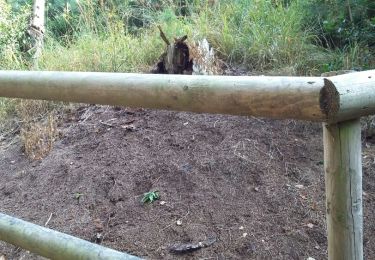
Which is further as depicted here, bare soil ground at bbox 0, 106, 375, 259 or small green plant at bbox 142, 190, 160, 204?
small green plant at bbox 142, 190, 160, 204

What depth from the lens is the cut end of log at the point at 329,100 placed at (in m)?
0.93

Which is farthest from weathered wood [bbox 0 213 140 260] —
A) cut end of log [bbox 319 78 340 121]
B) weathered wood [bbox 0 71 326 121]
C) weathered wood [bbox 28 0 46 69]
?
weathered wood [bbox 28 0 46 69]

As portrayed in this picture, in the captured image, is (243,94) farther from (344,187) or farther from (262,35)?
(262,35)

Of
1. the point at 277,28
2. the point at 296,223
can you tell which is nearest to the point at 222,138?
the point at 296,223

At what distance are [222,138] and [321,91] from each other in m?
2.20

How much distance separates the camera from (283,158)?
287cm

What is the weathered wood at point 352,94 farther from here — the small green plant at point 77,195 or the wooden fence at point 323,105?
the small green plant at point 77,195

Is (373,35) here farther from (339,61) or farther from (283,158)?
(283,158)

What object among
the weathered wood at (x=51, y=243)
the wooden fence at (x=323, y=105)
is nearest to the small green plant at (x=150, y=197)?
the weathered wood at (x=51, y=243)

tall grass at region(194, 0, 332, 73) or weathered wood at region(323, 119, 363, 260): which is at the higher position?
tall grass at region(194, 0, 332, 73)

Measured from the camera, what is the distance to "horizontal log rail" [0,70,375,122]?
0.95 meters

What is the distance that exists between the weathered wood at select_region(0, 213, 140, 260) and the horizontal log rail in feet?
1.50

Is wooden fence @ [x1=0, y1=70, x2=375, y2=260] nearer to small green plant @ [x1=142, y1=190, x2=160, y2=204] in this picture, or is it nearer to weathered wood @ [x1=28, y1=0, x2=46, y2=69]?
small green plant @ [x1=142, y1=190, x2=160, y2=204]

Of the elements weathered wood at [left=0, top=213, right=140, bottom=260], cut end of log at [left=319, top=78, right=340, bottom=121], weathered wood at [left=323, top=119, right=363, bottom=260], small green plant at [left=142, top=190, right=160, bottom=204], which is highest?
cut end of log at [left=319, top=78, right=340, bottom=121]
